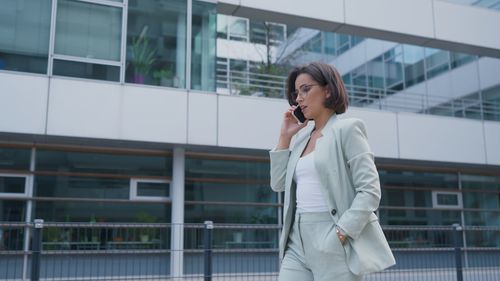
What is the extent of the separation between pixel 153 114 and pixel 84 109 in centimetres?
131

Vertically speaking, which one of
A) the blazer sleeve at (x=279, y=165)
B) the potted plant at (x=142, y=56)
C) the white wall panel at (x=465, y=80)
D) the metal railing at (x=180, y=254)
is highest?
the white wall panel at (x=465, y=80)

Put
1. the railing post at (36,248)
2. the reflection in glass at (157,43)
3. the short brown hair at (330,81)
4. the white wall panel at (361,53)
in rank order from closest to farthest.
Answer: the short brown hair at (330,81) → the railing post at (36,248) → the reflection in glass at (157,43) → the white wall panel at (361,53)

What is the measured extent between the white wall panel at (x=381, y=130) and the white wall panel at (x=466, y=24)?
2.80m

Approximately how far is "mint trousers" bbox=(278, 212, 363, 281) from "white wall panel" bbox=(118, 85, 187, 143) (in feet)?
27.2

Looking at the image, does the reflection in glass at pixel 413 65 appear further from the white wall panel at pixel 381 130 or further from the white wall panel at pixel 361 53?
the white wall panel at pixel 381 130

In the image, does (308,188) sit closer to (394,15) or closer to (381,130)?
(381,130)

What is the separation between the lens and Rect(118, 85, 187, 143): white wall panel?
11.0 meters

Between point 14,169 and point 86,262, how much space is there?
3.27 metres

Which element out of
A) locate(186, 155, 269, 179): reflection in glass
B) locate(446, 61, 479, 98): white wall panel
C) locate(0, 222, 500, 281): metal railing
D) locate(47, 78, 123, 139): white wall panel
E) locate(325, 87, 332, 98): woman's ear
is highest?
locate(446, 61, 479, 98): white wall panel

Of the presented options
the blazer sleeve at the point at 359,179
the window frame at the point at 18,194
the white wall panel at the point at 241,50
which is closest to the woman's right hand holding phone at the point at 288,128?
the blazer sleeve at the point at 359,179

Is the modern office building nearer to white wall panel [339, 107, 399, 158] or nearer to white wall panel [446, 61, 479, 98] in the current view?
white wall panel [339, 107, 399, 158]

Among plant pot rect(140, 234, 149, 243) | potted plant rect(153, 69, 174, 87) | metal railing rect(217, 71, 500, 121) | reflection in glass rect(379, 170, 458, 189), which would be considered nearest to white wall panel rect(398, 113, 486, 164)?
metal railing rect(217, 71, 500, 121)

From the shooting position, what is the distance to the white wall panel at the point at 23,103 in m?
10.2

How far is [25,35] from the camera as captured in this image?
11023 mm
